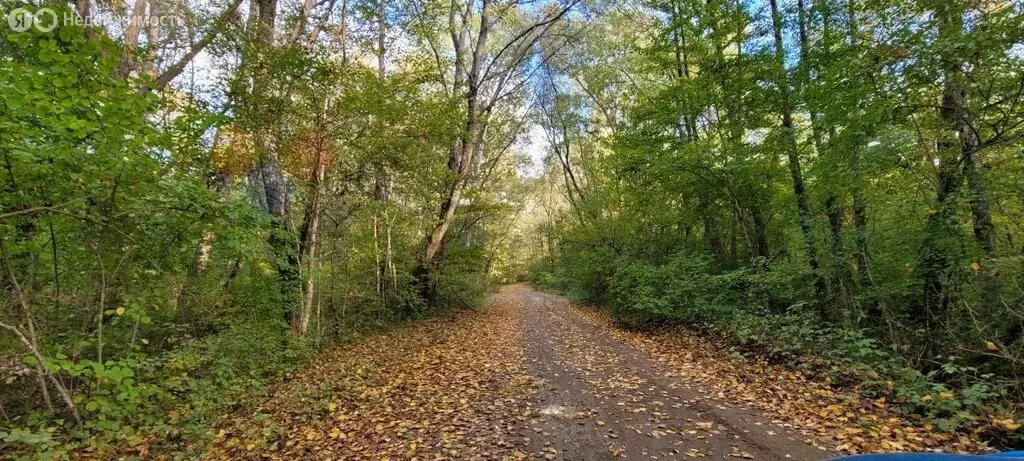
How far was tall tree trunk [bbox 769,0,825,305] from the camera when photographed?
27.6 ft

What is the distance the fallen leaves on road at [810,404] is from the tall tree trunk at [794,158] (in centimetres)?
254

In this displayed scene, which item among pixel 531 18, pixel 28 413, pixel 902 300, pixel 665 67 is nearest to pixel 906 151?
pixel 902 300

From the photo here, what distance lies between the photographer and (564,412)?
5.37 m

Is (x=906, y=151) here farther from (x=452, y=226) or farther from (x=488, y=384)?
(x=452, y=226)

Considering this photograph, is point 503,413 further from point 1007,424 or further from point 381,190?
point 381,190

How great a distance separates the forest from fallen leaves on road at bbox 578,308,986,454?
0.17 metres

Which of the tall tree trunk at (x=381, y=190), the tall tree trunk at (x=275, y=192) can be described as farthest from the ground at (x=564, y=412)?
the tall tree trunk at (x=381, y=190)

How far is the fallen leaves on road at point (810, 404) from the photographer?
13.4 feet

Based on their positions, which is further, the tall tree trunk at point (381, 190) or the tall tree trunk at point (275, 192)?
the tall tree trunk at point (381, 190)

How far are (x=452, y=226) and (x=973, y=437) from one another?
46.2 ft

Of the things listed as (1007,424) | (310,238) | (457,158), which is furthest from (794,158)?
(310,238)

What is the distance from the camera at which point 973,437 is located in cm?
407

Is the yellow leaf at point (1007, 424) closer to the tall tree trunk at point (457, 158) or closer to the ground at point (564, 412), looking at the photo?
the ground at point (564, 412)

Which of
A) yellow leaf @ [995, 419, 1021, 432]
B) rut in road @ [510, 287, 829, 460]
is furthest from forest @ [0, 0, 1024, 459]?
rut in road @ [510, 287, 829, 460]
